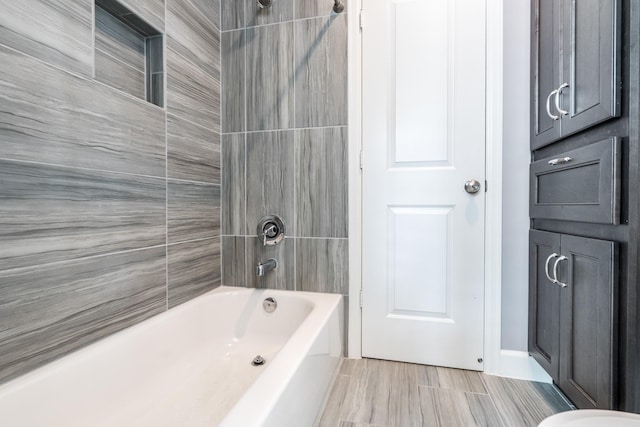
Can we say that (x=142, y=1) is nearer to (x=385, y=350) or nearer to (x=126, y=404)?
(x=126, y=404)

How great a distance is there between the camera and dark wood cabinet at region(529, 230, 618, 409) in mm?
918

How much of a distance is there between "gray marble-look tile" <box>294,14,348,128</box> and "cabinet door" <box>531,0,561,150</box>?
2.87 feet

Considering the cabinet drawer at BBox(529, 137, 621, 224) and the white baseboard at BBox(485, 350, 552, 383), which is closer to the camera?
the cabinet drawer at BBox(529, 137, 621, 224)

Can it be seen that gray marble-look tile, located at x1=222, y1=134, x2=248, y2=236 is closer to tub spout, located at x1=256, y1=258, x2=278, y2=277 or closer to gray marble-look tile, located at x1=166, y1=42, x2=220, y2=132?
gray marble-look tile, located at x1=166, y1=42, x2=220, y2=132

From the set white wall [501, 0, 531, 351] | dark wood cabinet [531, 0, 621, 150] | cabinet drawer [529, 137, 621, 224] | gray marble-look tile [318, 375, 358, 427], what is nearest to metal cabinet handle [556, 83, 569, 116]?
dark wood cabinet [531, 0, 621, 150]

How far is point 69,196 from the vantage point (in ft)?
3.18

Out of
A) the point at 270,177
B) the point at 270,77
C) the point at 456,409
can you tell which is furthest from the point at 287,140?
the point at 456,409

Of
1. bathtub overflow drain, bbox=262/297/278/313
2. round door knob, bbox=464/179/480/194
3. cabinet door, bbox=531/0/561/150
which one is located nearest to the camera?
cabinet door, bbox=531/0/561/150

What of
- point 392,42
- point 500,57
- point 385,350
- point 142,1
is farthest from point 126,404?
point 500,57

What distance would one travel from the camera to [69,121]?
96 centimetres

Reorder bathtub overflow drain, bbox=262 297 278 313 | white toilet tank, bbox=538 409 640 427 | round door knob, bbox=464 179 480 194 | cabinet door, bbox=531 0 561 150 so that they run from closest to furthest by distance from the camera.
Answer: white toilet tank, bbox=538 409 640 427 → cabinet door, bbox=531 0 561 150 → round door knob, bbox=464 179 480 194 → bathtub overflow drain, bbox=262 297 278 313

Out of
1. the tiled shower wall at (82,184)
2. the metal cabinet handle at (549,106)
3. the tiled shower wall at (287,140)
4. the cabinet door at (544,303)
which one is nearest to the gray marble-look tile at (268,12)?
the tiled shower wall at (287,140)

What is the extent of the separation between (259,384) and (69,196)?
82 cm

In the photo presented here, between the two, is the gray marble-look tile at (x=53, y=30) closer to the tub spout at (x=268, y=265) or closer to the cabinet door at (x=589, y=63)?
the tub spout at (x=268, y=265)
